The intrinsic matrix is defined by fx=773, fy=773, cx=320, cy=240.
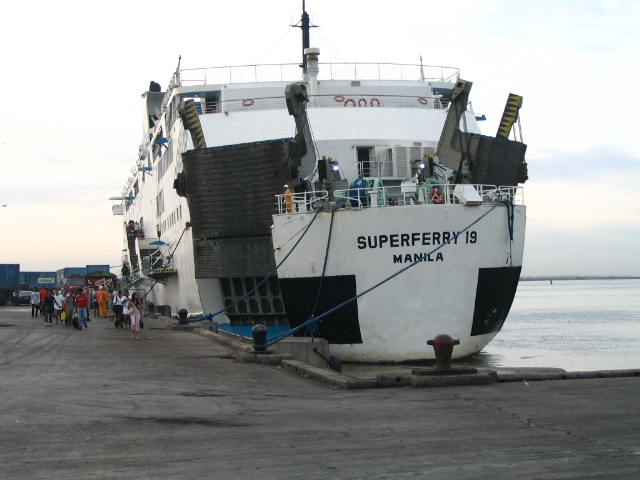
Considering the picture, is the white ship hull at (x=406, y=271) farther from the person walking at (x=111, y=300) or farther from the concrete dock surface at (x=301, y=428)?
the person walking at (x=111, y=300)

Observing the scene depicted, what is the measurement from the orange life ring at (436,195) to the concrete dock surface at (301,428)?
671 cm

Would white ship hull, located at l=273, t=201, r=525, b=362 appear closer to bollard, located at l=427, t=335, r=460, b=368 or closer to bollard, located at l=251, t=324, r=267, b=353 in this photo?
bollard, located at l=251, t=324, r=267, b=353

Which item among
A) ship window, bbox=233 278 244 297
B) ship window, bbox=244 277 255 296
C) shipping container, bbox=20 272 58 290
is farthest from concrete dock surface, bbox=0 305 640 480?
shipping container, bbox=20 272 58 290

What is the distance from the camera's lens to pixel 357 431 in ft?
25.8

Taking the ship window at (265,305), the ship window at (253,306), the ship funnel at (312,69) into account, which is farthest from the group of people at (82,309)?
the ship funnel at (312,69)

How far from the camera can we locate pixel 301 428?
805cm

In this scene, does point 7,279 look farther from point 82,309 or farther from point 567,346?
point 567,346

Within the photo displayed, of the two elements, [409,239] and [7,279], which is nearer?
[409,239]

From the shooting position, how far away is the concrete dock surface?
6289 millimetres

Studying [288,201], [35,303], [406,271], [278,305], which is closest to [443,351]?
[406,271]

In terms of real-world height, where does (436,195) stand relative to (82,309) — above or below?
above

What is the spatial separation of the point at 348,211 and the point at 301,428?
33.4ft

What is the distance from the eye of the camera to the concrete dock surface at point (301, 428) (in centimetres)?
629

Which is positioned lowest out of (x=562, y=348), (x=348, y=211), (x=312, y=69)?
(x=562, y=348)
